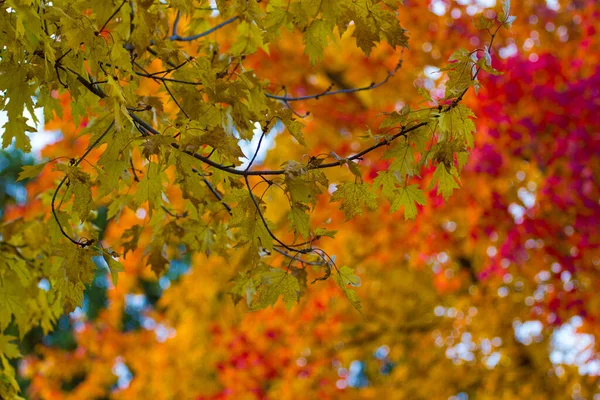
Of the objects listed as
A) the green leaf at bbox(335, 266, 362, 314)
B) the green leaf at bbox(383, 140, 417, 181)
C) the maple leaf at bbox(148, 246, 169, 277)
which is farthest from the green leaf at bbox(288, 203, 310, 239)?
the maple leaf at bbox(148, 246, 169, 277)

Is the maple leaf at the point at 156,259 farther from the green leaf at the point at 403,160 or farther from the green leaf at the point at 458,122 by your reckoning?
the green leaf at the point at 458,122

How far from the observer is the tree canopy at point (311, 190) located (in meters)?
2.05

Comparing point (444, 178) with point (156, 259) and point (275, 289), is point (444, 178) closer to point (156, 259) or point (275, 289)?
point (275, 289)

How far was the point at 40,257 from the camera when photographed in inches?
132

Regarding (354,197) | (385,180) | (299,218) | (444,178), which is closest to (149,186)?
(299,218)

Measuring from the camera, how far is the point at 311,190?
6.72 ft

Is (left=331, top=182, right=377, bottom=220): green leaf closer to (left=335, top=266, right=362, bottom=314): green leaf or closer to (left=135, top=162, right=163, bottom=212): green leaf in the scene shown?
(left=335, top=266, right=362, bottom=314): green leaf

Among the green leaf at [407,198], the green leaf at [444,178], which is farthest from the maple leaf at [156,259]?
the green leaf at [444,178]

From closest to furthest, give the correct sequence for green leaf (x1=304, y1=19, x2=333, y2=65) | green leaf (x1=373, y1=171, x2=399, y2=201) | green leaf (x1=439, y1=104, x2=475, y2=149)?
green leaf (x1=439, y1=104, x2=475, y2=149) < green leaf (x1=373, y1=171, x2=399, y2=201) < green leaf (x1=304, y1=19, x2=333, y2=65)

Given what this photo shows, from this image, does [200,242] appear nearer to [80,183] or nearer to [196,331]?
[80,183]

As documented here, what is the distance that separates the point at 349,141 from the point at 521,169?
1968 millimetres

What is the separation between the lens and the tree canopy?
205cm

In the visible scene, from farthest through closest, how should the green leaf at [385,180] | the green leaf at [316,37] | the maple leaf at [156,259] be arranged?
the maple leaf at [156,259] < the green leaf at [316,37] < the green leaf at [385,180]

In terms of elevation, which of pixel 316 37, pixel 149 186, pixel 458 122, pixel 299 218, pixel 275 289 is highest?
pixel 316 37
